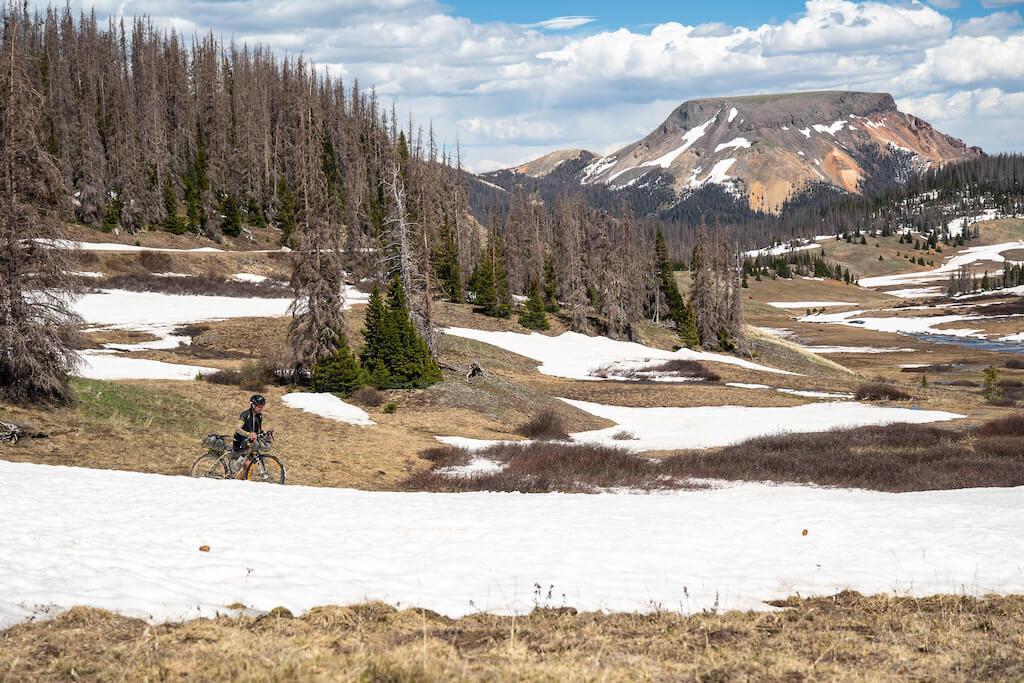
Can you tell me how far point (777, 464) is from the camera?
2352 centimetres

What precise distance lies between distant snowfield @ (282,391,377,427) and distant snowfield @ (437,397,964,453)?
377 cm

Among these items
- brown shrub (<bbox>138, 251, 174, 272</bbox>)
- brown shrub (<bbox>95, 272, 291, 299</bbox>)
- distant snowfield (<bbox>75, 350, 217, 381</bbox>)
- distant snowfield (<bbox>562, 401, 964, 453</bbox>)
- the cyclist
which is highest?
brown shrub (<bbox>138, 251, 174, 272</bbox>)

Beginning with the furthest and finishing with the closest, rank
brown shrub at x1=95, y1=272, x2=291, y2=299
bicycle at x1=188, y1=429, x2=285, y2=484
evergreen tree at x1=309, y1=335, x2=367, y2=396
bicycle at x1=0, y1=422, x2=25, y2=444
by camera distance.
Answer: brown shrub at x1=95, y1=272, x2=291, y2=299, evergreen tree at x1=309, y1=335, x2=367, y2=396, bicycle at x1=0, y1=422, x2=25, y2=444, bicycle at x1=188, y1=429, x2=285, y2=484

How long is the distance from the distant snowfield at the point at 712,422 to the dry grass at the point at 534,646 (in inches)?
739

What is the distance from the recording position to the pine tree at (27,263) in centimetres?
2141

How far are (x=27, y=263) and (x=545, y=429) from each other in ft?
66.3

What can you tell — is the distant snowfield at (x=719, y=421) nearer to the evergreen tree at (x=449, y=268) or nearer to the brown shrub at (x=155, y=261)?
the evergreen tree at (x=449, y=268)

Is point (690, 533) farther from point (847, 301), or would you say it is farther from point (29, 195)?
point (847, 301)

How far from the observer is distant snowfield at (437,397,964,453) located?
31.1 metres

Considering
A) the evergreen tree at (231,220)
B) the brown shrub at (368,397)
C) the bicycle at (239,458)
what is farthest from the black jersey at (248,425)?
the evergreen tree at (231,220)

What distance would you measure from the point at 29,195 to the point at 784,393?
43.1 m

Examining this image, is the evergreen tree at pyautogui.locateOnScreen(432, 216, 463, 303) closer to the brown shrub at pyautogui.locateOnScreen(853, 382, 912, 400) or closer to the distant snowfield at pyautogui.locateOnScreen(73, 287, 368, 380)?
the distant snowfield at pyautogui.locateOnScreen(73, 287, 368, 380)

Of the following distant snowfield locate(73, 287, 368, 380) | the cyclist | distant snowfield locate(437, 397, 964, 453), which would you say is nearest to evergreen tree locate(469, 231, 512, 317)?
distant snowfield locate(73, 287, 368, 380)

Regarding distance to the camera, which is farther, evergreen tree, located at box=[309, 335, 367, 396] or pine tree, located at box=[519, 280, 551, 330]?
pine tree, located at box=[519, 280, 551, 330]
